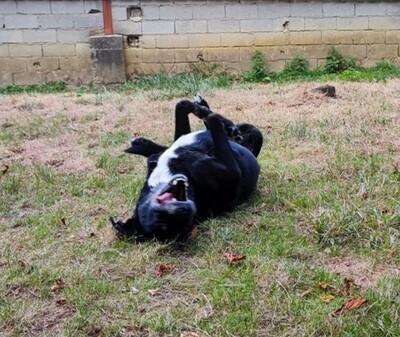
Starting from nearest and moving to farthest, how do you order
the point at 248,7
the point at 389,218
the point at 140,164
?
the point at 389,218, the point at 140,164, the point at 248,7

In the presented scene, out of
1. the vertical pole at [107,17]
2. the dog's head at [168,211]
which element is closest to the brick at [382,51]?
the vertical pole at [107,17]

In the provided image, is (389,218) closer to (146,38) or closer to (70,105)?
(70,105)

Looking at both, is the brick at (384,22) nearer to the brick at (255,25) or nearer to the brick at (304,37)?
the brick at (304,37)

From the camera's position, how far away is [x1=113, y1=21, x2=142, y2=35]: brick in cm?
860

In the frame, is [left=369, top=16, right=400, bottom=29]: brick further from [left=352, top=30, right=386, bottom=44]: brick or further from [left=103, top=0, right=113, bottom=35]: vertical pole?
[left=103, top=0, right=113, bottom=35]: vertical pole

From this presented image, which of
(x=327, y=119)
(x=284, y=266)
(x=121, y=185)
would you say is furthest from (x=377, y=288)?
(x=327, y=119)

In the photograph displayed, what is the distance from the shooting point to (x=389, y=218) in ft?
8.74

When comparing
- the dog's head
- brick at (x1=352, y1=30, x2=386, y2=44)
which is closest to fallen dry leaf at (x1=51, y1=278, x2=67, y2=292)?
the dog's head

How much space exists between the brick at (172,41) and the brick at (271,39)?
3.67ft

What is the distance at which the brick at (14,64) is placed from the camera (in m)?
8.70

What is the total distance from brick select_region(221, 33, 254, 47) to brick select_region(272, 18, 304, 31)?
0.41m

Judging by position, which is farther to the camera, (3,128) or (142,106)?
(142,106)

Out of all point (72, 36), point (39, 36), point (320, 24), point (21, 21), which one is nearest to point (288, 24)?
point (320, 24)

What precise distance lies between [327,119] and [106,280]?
314cm
